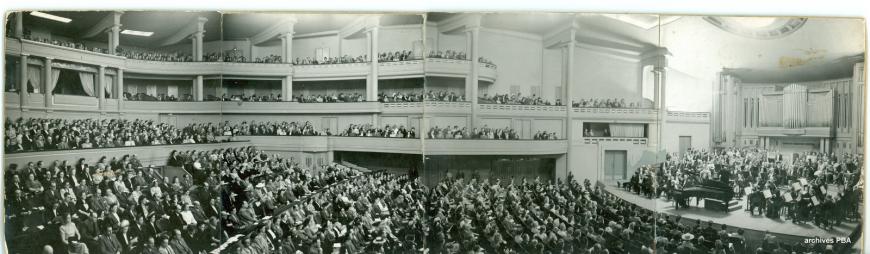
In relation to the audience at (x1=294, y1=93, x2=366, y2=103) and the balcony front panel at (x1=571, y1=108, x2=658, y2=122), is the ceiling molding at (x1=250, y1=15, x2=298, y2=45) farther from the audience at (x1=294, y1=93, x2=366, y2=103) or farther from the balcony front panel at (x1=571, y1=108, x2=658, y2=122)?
the balcony front panel at (x1=571, y1=108, x2=658, y2=122)

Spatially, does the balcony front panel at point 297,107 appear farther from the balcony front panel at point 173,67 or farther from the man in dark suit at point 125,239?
the man in dark suit at point 125,239

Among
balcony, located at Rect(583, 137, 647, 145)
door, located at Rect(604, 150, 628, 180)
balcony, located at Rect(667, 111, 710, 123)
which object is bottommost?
door, located at Rect(604, 150, 628, 180)

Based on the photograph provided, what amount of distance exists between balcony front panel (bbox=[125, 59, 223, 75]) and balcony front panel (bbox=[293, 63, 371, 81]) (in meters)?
0.89

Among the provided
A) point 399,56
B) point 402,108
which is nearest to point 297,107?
point 402,108

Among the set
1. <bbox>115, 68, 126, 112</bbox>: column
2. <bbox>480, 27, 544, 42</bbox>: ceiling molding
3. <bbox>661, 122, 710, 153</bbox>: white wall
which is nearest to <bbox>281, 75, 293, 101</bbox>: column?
<bbox>115, 68, 126, 112</bbox>: column

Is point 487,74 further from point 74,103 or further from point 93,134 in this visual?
point 74,103

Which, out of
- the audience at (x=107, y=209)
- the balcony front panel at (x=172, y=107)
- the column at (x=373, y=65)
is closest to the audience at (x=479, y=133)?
the column at (x=373, y=65)

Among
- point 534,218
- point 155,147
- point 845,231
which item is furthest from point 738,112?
point 155,147

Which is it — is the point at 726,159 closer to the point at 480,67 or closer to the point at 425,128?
the point at 480,67

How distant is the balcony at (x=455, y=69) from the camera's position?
20.6 feet

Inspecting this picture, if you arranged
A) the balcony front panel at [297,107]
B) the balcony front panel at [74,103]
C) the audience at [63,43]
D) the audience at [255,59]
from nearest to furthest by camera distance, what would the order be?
the audience at [63,43] < the balcony front panel at [74,103] < the audience at [255,59] < the balcony front panel at [297,107]

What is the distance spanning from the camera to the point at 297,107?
6594 mm

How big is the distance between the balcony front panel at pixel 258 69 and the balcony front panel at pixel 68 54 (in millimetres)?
1196

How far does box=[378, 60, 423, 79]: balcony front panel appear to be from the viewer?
632cm
